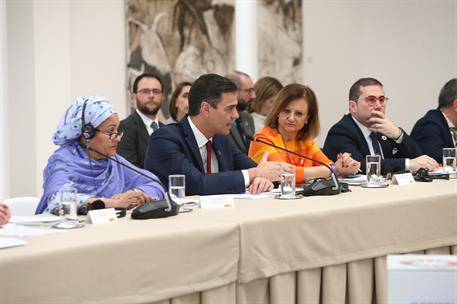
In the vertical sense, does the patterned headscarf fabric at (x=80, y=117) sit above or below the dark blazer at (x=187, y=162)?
above

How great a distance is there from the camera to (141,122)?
5301 millimetres

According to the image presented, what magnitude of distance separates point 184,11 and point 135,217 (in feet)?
16.0

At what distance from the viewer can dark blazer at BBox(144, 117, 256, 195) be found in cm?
340

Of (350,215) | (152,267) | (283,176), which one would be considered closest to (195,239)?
(152,267)

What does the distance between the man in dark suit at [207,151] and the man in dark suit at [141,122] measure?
4.73 ft

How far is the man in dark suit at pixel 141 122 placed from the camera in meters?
5.12

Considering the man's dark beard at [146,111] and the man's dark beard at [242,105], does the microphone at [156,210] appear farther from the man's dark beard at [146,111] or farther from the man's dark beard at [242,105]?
the man's dark beard at [242,105]

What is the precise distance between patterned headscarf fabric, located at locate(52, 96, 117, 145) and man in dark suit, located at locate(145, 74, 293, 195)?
0.48 meters

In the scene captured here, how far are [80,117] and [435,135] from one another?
2.59 metres

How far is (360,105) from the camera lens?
4.50 meters

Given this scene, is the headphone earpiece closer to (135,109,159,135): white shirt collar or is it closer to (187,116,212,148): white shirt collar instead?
(187,116,212,148): white shirt collar

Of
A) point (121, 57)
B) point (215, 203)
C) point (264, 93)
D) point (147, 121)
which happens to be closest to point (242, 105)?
point (264, 93)

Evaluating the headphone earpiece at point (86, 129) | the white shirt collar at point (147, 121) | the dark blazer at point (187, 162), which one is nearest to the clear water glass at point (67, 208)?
the headphone earpiece at point (86, 129)

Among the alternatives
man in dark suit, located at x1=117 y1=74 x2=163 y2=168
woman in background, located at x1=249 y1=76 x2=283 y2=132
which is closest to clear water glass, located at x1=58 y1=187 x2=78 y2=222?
man in dark suit, located at x1=117 y1=74 x2=163 y2=168
